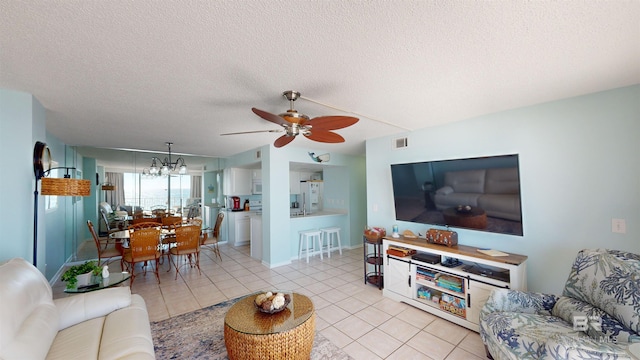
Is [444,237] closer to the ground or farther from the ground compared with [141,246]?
farther from the ground

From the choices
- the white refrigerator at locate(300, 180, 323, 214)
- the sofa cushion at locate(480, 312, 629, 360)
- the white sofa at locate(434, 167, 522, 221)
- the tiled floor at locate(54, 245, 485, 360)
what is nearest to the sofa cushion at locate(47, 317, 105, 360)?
the tiled floor at locate(54, 245, 485, 360)

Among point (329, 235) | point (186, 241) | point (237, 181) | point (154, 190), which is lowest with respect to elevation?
point (329, 235)

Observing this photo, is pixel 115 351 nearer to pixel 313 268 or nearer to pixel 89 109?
pixel 89 109

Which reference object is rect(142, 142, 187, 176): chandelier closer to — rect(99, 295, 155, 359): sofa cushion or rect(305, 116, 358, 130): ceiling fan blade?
rect(99, 295, 155, 359): sofa cushion

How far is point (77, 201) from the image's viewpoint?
5066mm

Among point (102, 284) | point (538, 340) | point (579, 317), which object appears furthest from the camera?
point (102, 284)

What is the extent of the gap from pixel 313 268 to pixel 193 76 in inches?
146

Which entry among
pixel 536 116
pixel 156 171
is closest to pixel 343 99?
pixel 536 116

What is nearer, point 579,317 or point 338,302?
point 579,317

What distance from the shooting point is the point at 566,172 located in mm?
2359

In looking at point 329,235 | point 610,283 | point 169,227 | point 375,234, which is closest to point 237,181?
point 169,227

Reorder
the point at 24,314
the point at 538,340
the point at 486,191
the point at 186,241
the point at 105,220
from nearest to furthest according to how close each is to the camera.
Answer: the point at 24,314
the point at 538,340
the point at 486,191
the point at 186,241
the point at 105,220

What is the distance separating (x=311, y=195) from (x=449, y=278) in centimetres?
421

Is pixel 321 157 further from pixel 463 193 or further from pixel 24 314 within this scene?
pixel 24 314
